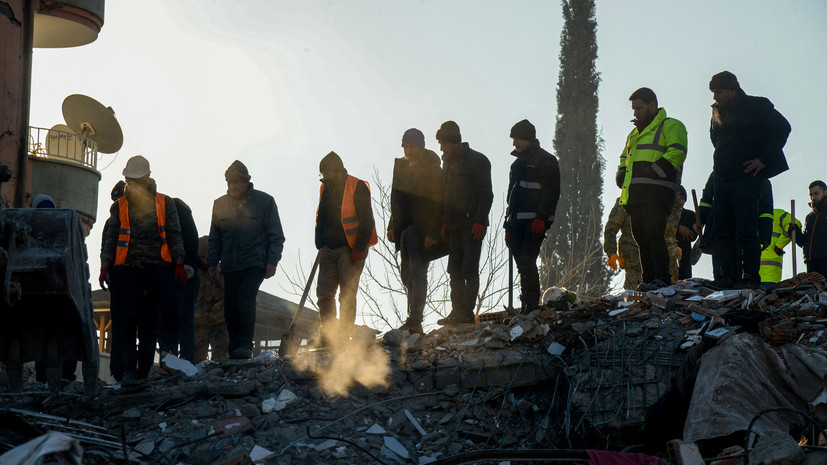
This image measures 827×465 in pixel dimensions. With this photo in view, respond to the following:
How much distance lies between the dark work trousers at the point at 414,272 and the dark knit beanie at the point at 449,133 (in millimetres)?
965

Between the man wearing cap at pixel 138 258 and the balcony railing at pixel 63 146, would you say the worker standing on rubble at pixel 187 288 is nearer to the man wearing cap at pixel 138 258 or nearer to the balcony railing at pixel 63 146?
the man wearing cap at pixel 138 258

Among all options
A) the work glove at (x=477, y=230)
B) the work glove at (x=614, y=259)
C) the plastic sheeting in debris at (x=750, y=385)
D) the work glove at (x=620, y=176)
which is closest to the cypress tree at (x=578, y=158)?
the work glove at (x=614, y=259)

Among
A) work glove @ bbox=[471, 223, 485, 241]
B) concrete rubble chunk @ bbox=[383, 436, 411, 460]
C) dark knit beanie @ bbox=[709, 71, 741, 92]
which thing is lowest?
concrete rubble chunk @ bbox=[383, 436, 411, 460]

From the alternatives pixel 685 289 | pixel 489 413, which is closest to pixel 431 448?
pixel 489 413

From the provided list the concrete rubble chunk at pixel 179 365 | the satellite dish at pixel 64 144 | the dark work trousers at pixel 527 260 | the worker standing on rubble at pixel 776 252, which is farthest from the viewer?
the satellite dish at pixel 64 144

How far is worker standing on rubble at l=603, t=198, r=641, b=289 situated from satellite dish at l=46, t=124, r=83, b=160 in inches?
503

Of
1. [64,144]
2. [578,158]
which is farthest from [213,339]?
[578,158]

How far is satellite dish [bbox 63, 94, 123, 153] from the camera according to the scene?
18312 mm

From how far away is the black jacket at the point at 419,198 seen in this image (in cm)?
869

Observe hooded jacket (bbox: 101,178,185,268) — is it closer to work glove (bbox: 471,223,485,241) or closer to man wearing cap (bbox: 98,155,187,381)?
man wearing cap (bbox: 98,155,187,381)

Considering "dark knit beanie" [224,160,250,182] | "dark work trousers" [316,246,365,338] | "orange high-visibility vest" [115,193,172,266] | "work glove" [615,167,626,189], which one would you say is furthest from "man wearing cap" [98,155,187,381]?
"work glove" [615,167,626,189]

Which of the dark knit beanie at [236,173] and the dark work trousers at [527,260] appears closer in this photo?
the dark work trousers at [527,260]

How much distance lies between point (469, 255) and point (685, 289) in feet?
6.80

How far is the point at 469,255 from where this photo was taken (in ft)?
27.2
